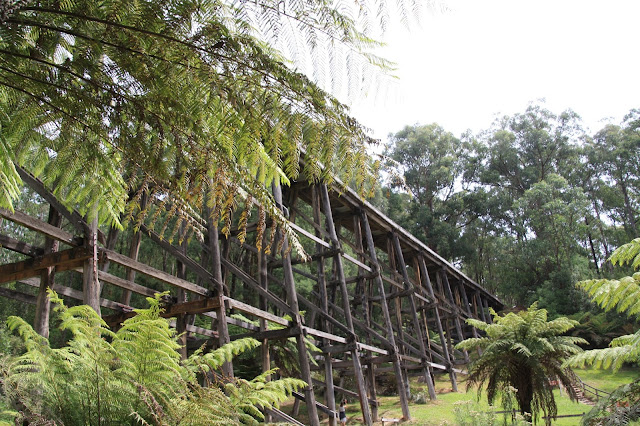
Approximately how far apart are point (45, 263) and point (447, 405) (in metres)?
11.7

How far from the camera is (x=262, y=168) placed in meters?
3.17

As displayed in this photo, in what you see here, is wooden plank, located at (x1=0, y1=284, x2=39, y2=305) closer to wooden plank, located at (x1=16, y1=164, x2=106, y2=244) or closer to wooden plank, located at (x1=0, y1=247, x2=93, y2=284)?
wooden plank, located at (x1=0, y1=247, x2=93, y2=284)

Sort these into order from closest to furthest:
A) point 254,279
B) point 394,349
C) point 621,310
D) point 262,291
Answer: point 621,310
point 262,291
point 394,349
point 254,279

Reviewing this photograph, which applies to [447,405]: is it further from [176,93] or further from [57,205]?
[176,93]

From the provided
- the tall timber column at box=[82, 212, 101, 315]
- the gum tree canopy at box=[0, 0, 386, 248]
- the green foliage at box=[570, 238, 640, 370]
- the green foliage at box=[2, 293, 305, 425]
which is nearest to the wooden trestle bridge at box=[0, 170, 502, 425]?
the tall timber column at box=[82, 212, 101, 315]

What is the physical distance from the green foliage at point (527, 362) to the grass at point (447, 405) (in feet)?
1.81

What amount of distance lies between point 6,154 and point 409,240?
13.9 m

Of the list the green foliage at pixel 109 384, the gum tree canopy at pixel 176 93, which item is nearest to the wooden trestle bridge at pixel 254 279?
the gum tree canopy at pixel 176 93

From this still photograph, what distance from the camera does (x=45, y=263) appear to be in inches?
212

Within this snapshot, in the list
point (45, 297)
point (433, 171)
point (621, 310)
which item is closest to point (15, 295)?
point (45, 297)

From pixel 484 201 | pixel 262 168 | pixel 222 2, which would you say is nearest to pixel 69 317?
pixel 262 168

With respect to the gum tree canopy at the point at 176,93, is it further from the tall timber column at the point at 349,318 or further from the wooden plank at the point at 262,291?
the tall timber column at the point at 349,318

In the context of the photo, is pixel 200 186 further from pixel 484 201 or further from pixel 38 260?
pixel 484 201

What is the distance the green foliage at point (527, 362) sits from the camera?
8688 mm
